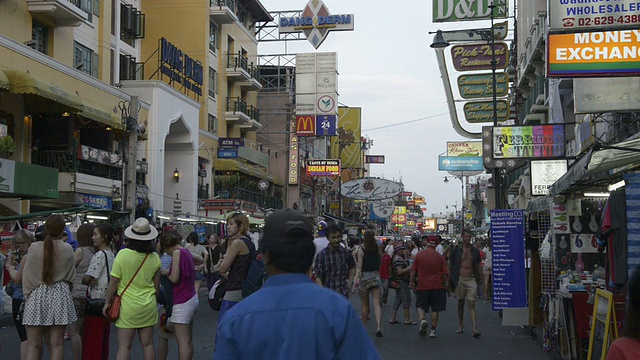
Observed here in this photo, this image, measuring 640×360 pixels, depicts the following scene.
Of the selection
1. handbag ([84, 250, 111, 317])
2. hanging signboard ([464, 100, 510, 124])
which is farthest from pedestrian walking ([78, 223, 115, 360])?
hanging signboard ([464, 100, 510, 124])

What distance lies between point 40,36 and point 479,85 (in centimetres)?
1505

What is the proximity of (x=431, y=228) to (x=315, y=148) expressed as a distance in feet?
238

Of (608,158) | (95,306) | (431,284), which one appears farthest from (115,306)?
(431,284)

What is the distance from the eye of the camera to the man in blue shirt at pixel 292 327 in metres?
2.85

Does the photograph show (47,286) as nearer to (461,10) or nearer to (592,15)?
(592,15)

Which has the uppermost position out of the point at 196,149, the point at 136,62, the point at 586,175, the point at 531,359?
the point at 136,62

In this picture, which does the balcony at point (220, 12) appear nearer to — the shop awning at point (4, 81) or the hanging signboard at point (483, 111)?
the hanging signboard at point (483, 111)

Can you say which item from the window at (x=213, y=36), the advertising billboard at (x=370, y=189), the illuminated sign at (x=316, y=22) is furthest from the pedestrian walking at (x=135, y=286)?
the illuminated sign at (x=316, y=22)

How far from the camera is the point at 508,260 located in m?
13.5

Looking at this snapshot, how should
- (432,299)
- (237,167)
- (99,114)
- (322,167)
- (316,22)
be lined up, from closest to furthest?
(432,299) → (99,114) → (237,167) → (316,22) → (322,167)

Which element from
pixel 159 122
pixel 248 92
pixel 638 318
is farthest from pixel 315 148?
pixel 638 318

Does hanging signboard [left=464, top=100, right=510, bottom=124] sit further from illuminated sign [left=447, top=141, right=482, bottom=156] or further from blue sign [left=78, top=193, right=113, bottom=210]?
illuminated sign [left=447, top=141, right=482, bottom=156]

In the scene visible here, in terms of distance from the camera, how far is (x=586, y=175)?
29.3 feet

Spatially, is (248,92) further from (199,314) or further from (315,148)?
(199,314)
